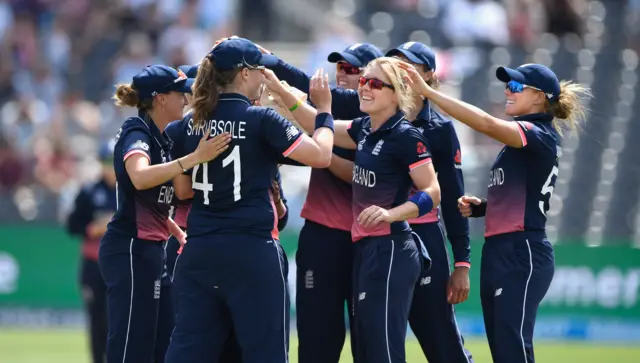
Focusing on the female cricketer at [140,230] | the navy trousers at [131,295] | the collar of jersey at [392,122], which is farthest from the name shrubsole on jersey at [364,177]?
the navy trousers at [131,295]

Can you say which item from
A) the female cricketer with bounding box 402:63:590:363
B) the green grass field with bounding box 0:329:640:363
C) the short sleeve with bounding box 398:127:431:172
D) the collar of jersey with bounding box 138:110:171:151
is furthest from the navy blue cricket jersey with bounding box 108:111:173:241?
the green grass field with bounding box 0:329:640:363

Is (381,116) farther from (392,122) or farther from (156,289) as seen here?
(156,289)

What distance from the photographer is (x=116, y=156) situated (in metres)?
8.23

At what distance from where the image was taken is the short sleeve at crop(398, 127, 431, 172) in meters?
7.77

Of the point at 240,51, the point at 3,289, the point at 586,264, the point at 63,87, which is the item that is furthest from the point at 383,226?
the point at 63,87

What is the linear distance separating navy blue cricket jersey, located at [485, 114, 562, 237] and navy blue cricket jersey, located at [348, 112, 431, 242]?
0.67m

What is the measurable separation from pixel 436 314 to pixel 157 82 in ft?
8.22

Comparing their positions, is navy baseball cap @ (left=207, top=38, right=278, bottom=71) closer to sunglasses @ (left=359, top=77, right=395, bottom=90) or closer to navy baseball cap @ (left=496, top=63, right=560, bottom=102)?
sunglasses @ (left=359, top=77, right=395, bottom=90)

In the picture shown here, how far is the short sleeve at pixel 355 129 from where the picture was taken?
8.34 meters

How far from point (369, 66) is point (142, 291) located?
7.18 feet

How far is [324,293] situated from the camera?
844 cm

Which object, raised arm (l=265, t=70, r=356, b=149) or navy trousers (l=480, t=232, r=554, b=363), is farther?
navy trousers (l=480, t=232, r=554, b=363)

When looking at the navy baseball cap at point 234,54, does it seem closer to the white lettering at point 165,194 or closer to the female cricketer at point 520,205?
the female cricketer at point 520,205

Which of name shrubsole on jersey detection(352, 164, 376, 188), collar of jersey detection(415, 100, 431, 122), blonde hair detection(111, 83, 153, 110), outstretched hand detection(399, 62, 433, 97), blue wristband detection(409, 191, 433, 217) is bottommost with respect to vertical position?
blue wristband detection(409, 191, 433, 217)
